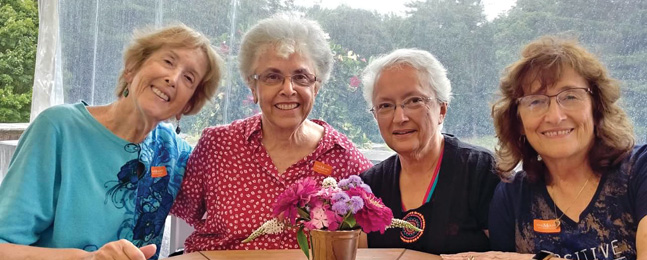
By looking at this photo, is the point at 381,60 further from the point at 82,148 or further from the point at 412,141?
the point at 82,148

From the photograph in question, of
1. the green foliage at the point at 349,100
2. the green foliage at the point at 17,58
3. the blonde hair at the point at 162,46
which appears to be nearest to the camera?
the blonde hair at the point at 162,46

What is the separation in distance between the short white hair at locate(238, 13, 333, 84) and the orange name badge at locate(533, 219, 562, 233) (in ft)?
3.35

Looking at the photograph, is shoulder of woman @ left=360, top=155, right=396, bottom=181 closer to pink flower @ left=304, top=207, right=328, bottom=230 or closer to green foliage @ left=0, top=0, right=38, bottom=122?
pink flower @ left=304, top=207, right=328, bottom=230

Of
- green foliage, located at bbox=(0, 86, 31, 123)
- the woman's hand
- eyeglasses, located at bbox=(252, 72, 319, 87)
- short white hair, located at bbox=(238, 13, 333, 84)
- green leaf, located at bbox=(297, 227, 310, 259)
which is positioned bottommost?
green foliage, located at bbox=(0, 86, 31, 123)

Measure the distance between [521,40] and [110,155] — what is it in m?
2.10

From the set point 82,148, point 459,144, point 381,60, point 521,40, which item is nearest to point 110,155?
point 82,148

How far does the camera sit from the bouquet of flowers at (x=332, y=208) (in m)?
1.53

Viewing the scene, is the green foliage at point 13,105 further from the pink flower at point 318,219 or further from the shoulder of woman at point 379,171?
the pink flower at point 318,219

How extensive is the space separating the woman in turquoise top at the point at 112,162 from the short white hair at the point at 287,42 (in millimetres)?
128

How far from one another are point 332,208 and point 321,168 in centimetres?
89

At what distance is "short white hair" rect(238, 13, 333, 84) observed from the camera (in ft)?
7.86

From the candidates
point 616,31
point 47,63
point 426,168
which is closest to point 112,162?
point 426,168

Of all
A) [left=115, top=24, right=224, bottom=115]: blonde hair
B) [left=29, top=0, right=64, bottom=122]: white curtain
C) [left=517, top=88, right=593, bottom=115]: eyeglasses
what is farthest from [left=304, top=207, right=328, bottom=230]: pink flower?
[left=29, top=0, right=64, bottom=122]: white curtain

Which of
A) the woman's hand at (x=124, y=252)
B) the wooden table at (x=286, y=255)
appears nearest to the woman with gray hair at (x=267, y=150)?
the wooden table at (x=286, y=255)
